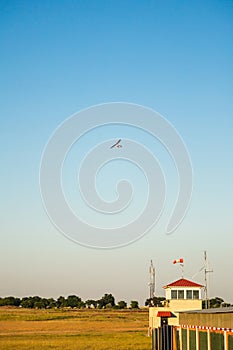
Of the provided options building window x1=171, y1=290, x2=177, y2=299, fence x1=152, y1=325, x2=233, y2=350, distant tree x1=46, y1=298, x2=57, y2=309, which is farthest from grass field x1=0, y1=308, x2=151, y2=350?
distant tree x1=46, y1=298, x2=57, y2=309

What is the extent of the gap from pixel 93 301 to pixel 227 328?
16721 cm

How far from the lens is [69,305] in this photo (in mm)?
182625

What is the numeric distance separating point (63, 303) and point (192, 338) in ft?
531

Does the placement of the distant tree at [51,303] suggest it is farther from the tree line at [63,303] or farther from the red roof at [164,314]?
the red roof at [164,314]

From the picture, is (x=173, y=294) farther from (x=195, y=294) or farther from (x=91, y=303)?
(x=91, y=303)

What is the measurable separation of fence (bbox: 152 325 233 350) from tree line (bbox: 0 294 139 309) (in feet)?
483

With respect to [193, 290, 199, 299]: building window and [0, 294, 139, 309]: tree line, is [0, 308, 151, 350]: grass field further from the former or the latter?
[0, 294, 139, 309]: tree line

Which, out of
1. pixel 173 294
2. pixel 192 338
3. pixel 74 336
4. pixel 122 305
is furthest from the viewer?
pixel 122 305

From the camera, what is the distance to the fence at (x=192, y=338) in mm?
22000

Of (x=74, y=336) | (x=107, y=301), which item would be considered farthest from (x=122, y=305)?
(x=74, y=336)

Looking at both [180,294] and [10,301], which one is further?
[10,301]

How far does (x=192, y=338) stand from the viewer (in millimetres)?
27141

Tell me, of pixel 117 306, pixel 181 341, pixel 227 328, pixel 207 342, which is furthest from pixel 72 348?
pixel 117 306

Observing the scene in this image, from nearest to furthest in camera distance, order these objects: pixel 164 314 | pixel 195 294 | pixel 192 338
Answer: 1. pixel 192 338
2. pixel 164 314
3. pixel 195 294
